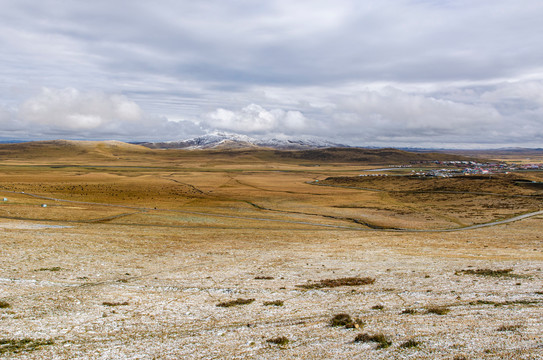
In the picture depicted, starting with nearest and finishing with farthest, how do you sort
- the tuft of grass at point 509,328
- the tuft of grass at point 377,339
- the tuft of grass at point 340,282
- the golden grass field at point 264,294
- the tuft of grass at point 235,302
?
the tuft of grass at point 377,339, the golden grass field at point 264,294, the tuft of grass at point 509,328, the tuft of grass at point 235,302, the tuft of grass at point 340,282

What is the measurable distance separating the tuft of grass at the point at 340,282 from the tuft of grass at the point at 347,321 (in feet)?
20.6

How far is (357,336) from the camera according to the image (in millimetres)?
14688

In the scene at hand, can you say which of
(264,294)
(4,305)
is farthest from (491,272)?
(4,305)

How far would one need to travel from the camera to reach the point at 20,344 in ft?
46.0

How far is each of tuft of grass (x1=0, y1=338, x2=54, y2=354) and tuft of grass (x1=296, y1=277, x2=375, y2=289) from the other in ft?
47.6

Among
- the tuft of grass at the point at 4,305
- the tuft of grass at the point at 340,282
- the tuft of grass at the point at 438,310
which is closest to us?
the tuft of grass at the point at 438,310

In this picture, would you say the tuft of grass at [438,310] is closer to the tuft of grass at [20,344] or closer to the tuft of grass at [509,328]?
the tuft of grass at [509,328]

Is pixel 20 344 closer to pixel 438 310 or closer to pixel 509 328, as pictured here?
pixel 438 310

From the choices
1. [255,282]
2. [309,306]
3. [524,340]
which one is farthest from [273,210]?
[524,340]

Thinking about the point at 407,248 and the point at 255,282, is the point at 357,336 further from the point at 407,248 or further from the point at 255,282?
the point at 407,248

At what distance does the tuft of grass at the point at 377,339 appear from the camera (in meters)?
13.9

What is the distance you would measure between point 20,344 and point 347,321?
13.4 meters

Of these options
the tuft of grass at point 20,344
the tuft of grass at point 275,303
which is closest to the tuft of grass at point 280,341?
the tuft of grass at point 275,303

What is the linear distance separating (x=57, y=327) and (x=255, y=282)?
12.2 metres
